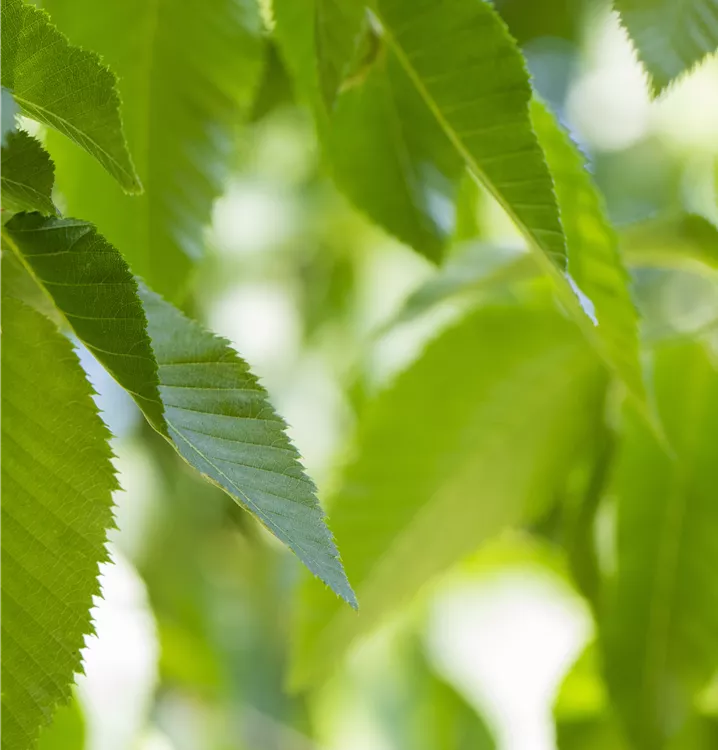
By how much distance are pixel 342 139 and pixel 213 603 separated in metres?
0.89

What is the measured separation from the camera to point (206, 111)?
0.49 meters

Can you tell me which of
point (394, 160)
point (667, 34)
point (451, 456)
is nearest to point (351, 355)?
point (451, 456)

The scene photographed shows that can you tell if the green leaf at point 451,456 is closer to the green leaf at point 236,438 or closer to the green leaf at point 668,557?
the green leaf at point 668,557

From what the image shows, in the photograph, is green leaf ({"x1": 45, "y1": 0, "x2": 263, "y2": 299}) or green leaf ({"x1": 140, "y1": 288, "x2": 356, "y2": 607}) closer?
green leaf ({"x1": 140, "y1": 288, "x2": 356, "y2": 607})

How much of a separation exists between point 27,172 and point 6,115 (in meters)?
0.04

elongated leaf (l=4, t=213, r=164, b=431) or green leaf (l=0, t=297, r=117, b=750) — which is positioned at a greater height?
elongated leaf (l=4, t=213, r=164, b=431)

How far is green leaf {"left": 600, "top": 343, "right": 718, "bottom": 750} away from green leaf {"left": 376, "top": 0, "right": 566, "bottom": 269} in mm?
314

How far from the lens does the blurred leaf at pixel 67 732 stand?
473 millimetres

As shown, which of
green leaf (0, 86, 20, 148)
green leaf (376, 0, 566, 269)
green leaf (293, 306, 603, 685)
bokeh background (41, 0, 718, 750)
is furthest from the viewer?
bokeh background (41, 0, 718, 750)

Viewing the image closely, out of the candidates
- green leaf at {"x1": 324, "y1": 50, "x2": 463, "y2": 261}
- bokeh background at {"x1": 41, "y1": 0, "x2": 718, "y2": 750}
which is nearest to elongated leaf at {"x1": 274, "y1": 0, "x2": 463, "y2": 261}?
green leaf at {"x1": 324, "y1": 50, "x2": 463, "y2": 261}

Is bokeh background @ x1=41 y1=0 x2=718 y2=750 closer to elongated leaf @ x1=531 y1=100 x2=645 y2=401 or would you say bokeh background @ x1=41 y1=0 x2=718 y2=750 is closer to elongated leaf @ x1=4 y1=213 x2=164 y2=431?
elongated leaf @ x1=531 y1=100 x2=645 y2=401

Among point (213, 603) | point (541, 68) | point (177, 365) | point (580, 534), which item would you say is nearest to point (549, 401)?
point (580, 534)

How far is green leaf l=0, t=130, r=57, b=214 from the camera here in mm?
253

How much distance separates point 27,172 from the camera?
26 centimetres
